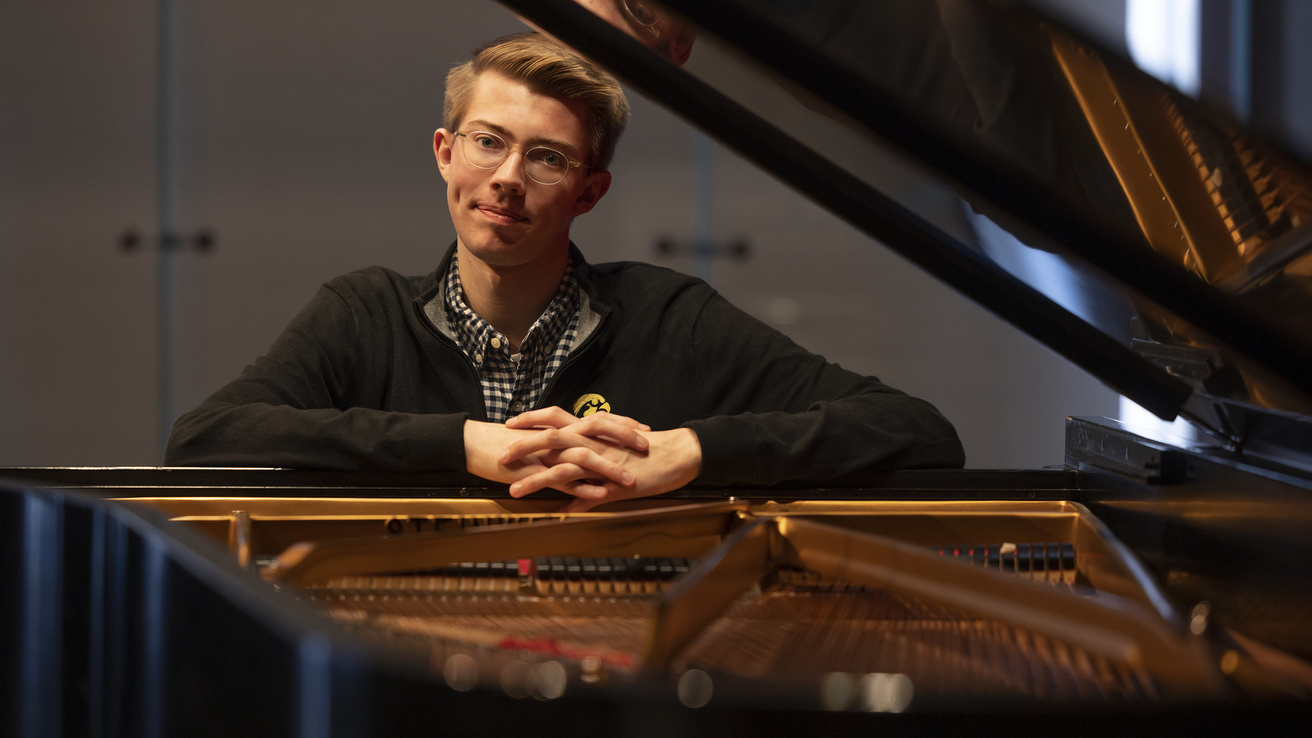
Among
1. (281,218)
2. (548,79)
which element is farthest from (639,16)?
(281,218)

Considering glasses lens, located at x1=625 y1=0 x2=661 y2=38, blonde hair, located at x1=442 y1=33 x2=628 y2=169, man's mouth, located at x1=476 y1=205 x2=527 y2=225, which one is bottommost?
man's mouth, located at x1=476 y1=205 x2=527 y2=225

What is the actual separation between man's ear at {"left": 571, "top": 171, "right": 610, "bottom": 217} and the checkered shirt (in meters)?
0.15

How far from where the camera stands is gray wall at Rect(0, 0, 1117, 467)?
11.7ft

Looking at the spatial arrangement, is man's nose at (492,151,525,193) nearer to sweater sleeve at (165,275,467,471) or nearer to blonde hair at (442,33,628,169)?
blonde hair at (442,33,628,169)

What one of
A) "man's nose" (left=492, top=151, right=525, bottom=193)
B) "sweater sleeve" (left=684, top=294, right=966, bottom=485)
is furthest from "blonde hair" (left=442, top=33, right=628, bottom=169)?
"sweater sleeve" (left=684, top=294, right=966, bottom=485)

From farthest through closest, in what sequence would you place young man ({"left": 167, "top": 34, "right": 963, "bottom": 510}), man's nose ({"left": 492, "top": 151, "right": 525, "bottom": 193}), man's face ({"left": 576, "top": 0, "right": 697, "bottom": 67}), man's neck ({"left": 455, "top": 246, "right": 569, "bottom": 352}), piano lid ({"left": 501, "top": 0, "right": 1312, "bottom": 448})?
man's neck ({"left": 455, "top": 246, "right": 569, "bottom": 352}) < man's nose ({"left": 492, "top": 151, "right": 525, "bottom": 193}) < young man ({"left": 167, "top": 34, "right": 963, "bottom": 510}) < man's face ({"left": 576, "top": 0, "right": 697, "bottom": 67}) < piano lid ({"left": 501, "top": 0, "right": 1312, "bottom": 448})

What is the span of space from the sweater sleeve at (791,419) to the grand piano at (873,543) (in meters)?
0.05

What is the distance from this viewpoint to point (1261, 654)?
0.87 meters

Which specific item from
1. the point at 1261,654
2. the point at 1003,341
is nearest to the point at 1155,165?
the point at 1261,654

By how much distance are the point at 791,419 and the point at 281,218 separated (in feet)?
8.77

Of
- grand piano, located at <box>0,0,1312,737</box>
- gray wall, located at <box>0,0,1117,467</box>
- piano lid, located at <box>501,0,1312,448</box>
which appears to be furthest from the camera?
gray wall, located at <box>0,0,1117,467</box>

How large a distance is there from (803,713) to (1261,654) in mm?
469

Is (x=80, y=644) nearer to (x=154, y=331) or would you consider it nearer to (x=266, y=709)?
(x=266, y=709)

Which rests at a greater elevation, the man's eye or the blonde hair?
the blonde hair
